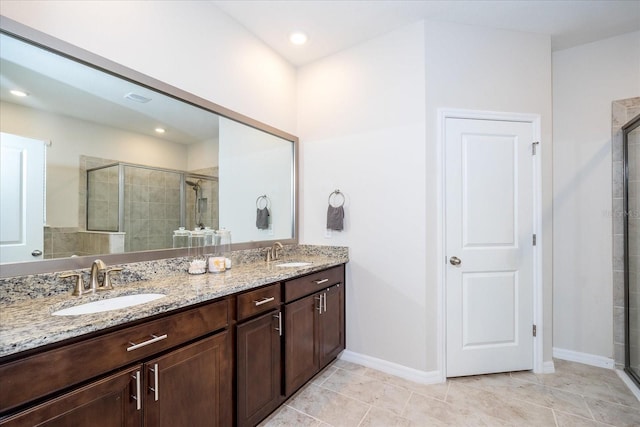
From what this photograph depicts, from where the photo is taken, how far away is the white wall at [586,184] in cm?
243

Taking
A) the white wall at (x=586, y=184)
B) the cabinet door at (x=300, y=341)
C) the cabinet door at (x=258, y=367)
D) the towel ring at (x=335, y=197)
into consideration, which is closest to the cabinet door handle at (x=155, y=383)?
the cabinet door at (x=258, y=367)

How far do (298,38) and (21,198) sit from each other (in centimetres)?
216

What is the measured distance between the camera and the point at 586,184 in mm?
2496

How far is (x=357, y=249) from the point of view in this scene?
8.29 feet

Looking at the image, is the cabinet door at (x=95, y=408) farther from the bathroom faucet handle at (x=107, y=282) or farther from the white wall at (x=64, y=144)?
the white wall at (x=64, y=144)

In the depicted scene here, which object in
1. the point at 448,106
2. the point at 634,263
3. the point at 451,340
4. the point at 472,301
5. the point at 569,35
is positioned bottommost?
the point at 451,340

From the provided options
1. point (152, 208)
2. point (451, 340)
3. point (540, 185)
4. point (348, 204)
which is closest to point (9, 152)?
point (152, 208)

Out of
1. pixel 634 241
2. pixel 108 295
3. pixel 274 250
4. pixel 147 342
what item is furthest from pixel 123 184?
pixel 634 241

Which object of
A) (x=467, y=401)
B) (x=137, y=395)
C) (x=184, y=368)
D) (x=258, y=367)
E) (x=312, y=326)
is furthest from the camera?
(x=312, y=326)

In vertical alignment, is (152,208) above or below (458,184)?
below

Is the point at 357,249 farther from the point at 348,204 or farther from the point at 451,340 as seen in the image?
the point at 451,340

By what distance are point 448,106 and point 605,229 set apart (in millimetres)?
1725

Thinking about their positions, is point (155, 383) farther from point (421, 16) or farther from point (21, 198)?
point (421, 16)

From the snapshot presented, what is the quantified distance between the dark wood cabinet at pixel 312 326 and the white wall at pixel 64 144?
123 centimetres
